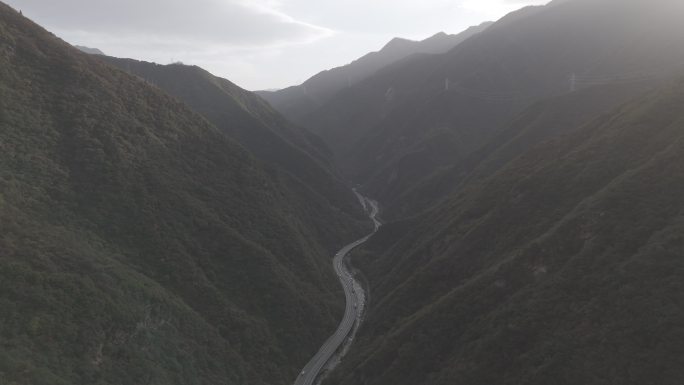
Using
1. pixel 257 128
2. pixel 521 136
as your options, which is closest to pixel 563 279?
pixel 521 136

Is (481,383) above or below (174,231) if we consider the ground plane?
below

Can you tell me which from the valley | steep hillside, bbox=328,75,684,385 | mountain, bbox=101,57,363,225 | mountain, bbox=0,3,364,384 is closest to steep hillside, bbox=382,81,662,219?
the valley

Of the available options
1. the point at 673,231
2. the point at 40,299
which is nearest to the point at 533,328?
the point at 673,231

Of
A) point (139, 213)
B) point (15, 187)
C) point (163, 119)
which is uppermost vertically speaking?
point (163, 119)

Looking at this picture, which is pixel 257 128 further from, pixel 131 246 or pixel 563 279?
pixel 563 279

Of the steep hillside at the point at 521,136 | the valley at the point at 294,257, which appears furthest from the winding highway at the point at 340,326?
the steep hillside at the point at 521,136

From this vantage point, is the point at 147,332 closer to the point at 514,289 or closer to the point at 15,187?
the point at 15,187

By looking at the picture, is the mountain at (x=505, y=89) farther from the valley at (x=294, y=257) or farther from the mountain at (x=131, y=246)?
the mountain at (x=131, y=246)
